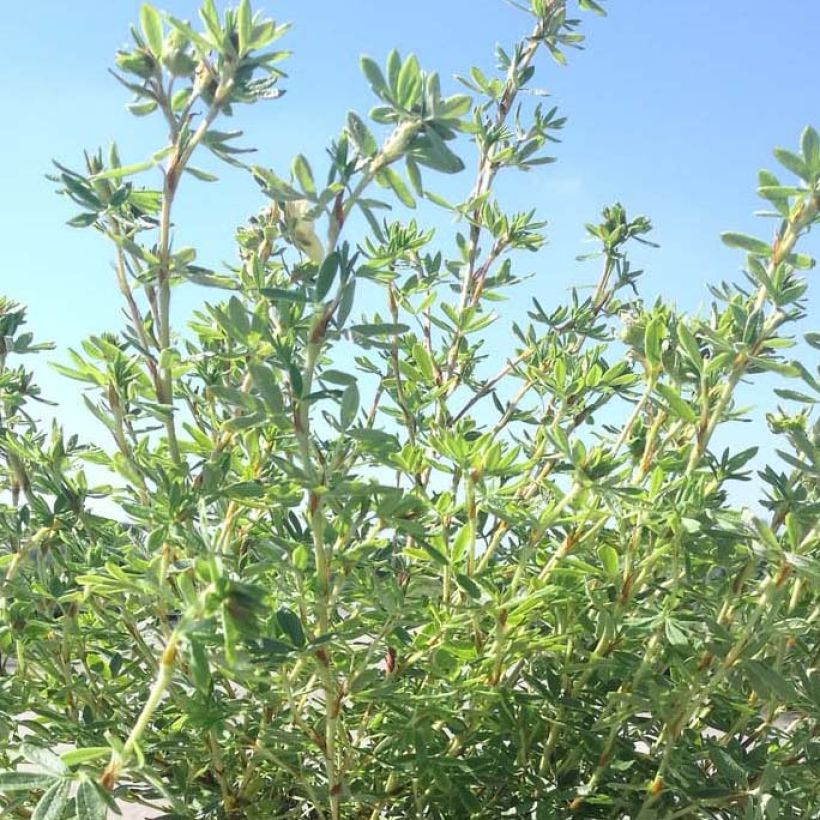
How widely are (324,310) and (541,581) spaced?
37 cm

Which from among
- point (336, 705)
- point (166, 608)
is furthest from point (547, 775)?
point (166, 608)

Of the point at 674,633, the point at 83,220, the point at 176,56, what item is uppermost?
the point at 176,56

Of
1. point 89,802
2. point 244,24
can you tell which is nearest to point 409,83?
point 244,24

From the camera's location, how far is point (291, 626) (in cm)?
72

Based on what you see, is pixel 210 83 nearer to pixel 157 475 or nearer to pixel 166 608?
pixel 157 475

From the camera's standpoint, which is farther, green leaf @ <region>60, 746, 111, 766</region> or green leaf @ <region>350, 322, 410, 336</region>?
green leaf @ <region>350, 322, 410, 336</region>

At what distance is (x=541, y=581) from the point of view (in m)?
0.88

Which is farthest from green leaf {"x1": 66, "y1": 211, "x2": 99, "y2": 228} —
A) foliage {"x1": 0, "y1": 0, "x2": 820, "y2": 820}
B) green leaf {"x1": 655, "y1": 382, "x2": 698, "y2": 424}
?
green leaf {"x1": 655, "y1": 382, "x2": 698, "y2": 424}

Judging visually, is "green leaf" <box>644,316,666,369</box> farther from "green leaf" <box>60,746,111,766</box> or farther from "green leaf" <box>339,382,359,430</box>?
"green leaf" <box>60,746,111,766</box>

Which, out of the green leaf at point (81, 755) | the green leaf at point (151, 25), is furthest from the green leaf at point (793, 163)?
the green leaf at point (81, 755)

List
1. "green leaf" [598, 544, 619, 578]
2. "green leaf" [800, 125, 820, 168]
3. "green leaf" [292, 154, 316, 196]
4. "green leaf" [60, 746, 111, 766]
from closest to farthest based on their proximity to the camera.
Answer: "green leaf" [60, 746, 111, 766] < "green leaf" [292, 154, 316, 196] < "green leaf" [800, 125, 820, 168] < "green leaf" [598, 544, 619, 578]

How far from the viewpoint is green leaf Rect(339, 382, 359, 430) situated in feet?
2.37

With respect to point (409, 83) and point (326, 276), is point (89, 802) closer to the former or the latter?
point (326, 276)

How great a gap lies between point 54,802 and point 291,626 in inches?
7.8
